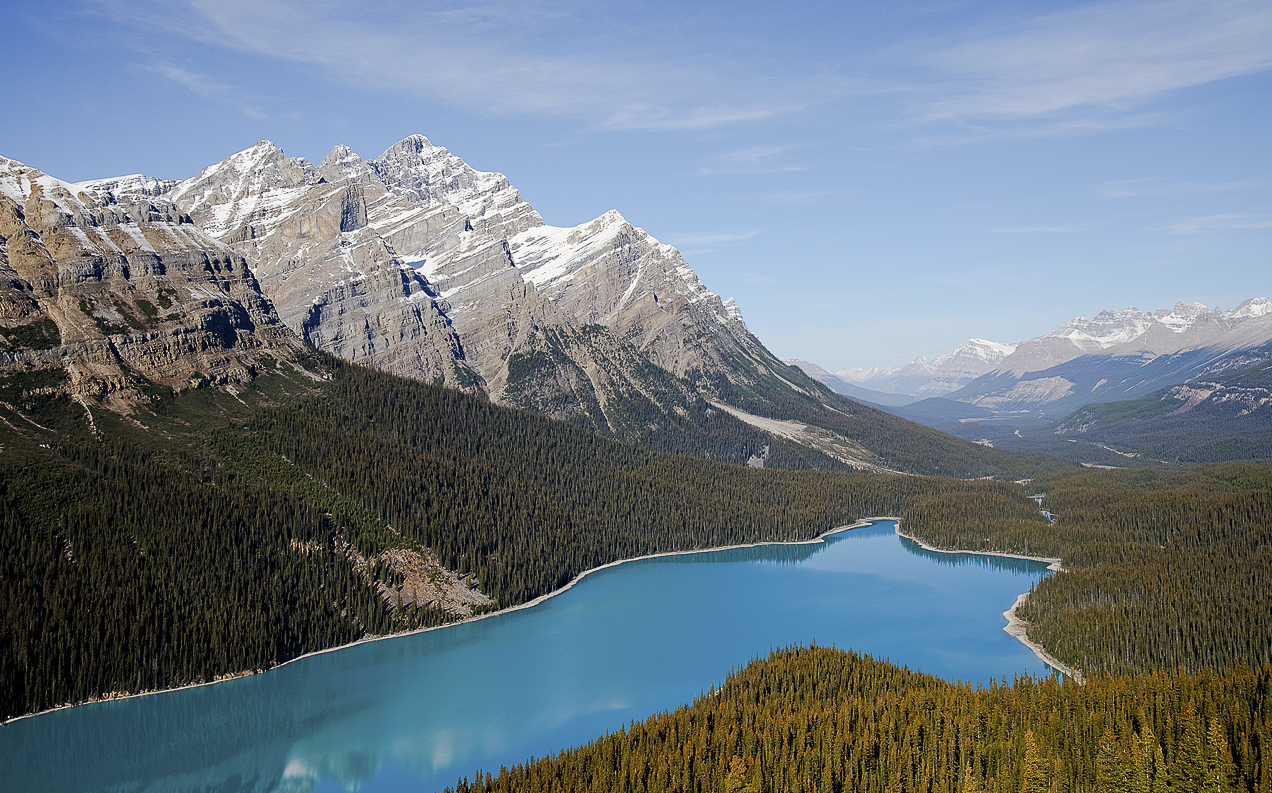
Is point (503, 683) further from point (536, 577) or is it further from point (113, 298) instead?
point (113, 298)

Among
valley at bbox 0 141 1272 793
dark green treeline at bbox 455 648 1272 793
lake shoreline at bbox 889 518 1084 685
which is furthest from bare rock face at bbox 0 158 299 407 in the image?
lake shoreline at bbox 889 518 1084 685

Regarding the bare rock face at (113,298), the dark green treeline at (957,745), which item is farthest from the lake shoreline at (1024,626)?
the bare rock face at (113,298)

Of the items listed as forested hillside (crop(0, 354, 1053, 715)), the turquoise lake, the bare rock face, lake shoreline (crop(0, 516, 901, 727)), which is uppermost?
the bare rock face

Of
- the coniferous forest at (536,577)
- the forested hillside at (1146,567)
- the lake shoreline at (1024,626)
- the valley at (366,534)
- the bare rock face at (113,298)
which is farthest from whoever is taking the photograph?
the bare rock face at (113,298)

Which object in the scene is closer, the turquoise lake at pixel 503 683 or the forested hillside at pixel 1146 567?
the turquoise lake at pixel 503 683

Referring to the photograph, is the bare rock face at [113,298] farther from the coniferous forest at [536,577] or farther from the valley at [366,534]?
the coniferous forest at [536,577]

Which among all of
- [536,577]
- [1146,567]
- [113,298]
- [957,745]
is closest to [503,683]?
[536,577]

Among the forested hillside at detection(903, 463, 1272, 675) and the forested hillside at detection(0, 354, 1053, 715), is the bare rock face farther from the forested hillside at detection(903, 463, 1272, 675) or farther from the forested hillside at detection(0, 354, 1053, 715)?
the forested hillside at detection(903, 463, 1272, 675)

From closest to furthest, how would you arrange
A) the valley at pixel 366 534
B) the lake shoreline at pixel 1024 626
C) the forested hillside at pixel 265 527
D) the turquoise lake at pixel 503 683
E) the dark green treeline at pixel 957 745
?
the dark green treeline at pixel 957 745 < the valley at pixel 366 534 < the turquoise lake at pixel 503 683 < the forested hillside at pixel 265 527 < the lake shoreline at pixel 1024 626
